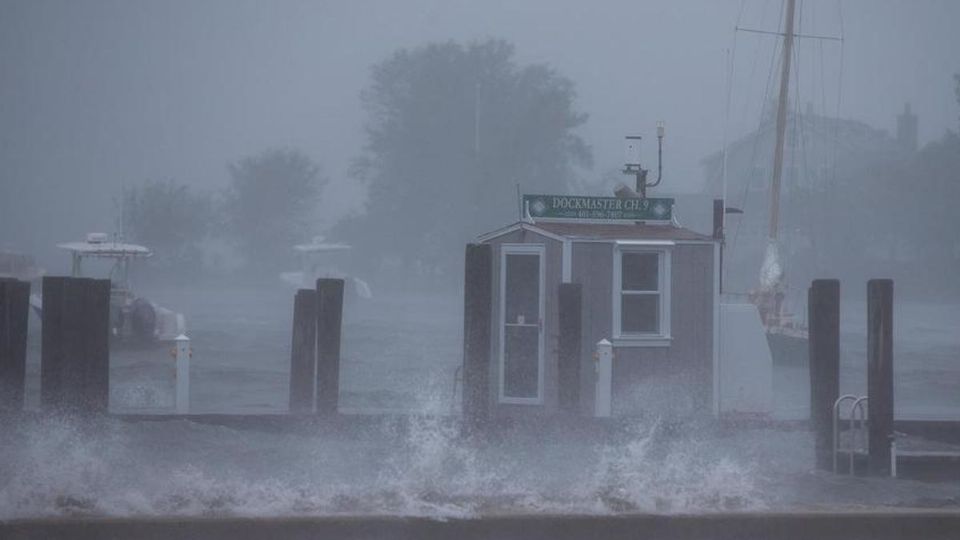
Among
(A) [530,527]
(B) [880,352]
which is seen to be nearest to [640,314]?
(B) [880,352]

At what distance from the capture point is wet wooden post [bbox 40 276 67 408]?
14289 millimetres

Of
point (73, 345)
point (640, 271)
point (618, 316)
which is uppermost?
point (640, 271)

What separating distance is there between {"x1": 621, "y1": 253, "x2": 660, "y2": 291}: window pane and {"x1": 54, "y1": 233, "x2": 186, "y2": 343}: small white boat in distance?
21778 millimetres

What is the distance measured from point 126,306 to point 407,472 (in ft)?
88.9

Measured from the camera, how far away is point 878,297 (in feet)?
44.8

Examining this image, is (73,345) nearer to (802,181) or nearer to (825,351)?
(825,351)

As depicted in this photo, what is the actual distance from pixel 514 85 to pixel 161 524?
7431cm

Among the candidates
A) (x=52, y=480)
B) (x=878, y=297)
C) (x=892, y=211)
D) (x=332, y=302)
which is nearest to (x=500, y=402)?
(x=332, y=302)

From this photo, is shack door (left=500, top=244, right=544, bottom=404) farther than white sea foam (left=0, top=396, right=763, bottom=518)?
Yes

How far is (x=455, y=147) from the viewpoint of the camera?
80000 mm

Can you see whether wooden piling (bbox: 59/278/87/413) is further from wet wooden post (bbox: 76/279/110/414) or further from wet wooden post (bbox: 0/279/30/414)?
wet wooden post (bbox: 0/279/30/414)

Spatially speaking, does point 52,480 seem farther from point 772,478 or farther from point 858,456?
point 858,456

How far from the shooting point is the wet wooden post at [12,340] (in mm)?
14312

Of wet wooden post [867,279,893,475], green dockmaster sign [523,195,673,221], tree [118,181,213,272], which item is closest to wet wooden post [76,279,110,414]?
green dockmaster sign [523,195,673,221]
